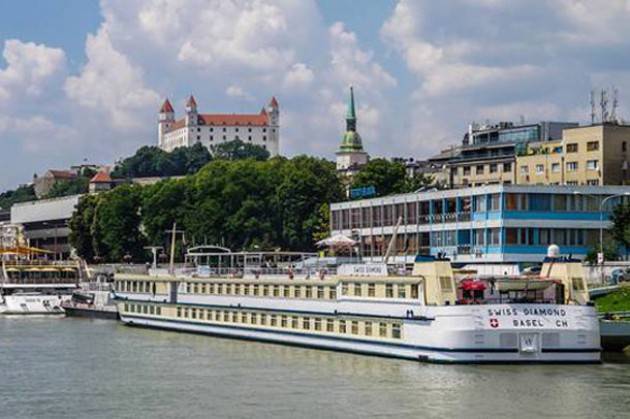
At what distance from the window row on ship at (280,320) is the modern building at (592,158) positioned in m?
41.8

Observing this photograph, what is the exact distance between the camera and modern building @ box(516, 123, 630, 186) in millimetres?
108125

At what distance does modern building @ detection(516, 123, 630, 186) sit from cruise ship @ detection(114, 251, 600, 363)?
42.2 m

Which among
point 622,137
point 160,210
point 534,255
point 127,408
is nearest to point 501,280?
point 127,408

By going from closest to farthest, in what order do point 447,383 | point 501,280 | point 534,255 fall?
1. point 447,383
2. point 501,280
3. point 534,255

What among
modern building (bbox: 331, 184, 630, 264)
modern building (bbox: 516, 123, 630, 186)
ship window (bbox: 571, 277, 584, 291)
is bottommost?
ship window (bbox: 571, 277, 584, 291)

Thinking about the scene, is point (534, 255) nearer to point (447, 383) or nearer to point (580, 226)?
point (580, 226)

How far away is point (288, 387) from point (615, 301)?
2721 centimetres

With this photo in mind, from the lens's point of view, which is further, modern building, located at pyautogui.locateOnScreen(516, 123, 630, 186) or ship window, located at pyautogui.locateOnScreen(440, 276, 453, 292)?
modern building, located at pyautogui.locateOnScreen(516, 123, 630, 186)

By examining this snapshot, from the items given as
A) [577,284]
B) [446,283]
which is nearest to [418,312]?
[446,283]

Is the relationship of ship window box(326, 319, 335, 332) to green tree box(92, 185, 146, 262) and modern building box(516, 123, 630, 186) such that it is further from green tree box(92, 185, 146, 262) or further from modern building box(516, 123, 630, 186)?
green tree box(92, 185, 146, 262)

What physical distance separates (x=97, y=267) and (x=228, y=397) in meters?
108

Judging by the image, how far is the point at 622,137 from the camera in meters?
110

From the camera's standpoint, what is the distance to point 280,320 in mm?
70000

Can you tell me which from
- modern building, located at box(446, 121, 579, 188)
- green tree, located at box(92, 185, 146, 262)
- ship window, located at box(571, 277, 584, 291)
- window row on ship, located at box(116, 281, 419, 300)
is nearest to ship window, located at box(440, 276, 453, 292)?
window row on ship, located at box(116, 281, 419, 300)
